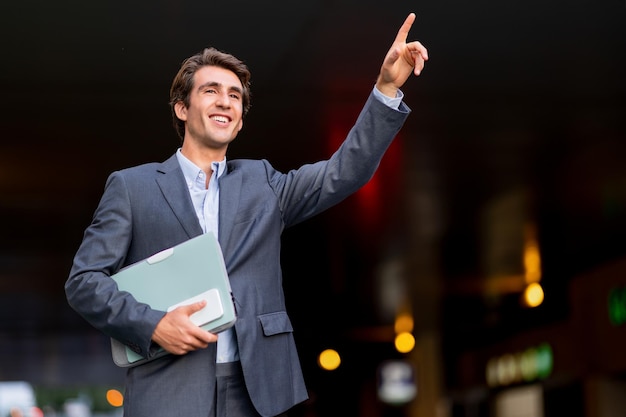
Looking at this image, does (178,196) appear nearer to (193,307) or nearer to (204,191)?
(204,191)

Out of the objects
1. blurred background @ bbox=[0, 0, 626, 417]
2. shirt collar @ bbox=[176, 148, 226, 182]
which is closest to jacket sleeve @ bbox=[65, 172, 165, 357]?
shirt collar @ bbox=[176, 148, 226, 182]

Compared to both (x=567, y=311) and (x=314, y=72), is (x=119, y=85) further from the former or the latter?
(x=567, y=311)

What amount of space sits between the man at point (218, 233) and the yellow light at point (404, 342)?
54.0ft

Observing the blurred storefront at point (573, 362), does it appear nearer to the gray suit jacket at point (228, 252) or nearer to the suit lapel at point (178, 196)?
the gray suit jacket at point (228, 252)

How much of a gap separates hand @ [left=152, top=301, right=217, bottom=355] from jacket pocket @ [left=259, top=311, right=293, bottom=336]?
0.20 meters

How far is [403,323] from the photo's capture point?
1780cm

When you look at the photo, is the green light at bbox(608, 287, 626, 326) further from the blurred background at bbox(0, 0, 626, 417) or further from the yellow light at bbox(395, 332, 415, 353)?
the yellow light at bbox(395, 332, 415, 353)

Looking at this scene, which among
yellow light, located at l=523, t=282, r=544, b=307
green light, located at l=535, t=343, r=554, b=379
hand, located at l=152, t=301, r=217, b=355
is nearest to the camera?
hand, located at l=152, t=301, r=217, b=355

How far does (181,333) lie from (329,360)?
61.3 feet

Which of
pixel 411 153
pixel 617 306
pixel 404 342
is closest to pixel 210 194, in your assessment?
pixel 411 153

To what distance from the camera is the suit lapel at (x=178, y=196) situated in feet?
8.73

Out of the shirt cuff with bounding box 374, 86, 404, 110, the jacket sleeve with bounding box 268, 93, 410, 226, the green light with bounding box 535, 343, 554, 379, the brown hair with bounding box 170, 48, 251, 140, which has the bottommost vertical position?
the green light with bounding box 535, 343, 554, 379

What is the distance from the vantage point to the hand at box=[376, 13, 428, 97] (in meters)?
2.62

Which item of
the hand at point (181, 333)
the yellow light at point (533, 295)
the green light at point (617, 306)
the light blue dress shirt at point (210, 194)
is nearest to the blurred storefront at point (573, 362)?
the green light at point (617, 306)
